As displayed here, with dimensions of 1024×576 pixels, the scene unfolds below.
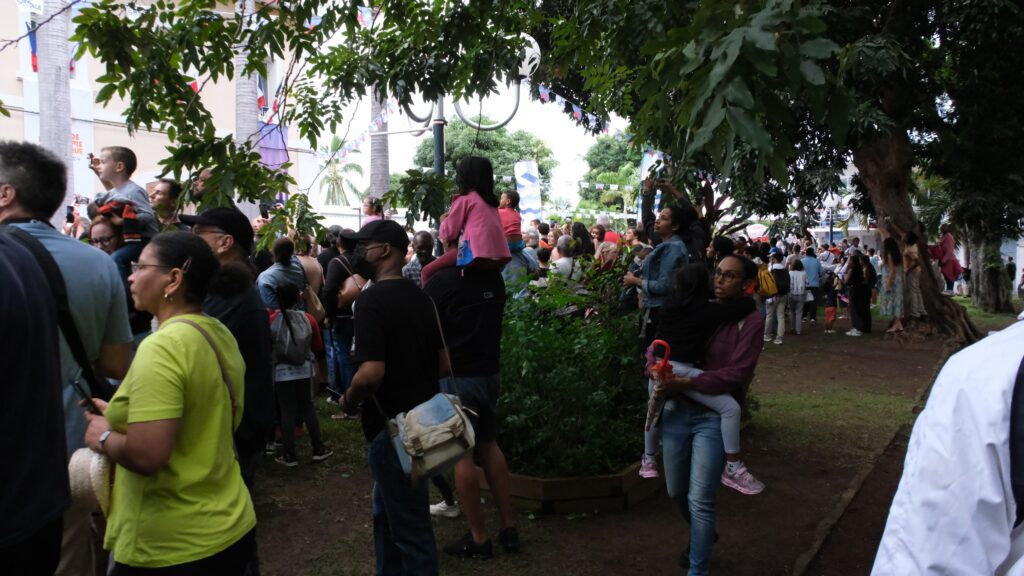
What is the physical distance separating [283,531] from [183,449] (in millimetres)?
2954

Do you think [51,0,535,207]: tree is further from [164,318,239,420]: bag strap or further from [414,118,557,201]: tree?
[414,118,557,201]: tree

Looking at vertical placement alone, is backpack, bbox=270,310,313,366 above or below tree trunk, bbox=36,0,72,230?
below

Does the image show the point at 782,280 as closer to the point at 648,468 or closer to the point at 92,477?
the point at 648,468

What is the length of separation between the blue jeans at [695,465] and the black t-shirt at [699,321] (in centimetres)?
28

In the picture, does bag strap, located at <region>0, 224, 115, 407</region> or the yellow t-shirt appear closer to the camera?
the yellow t-shirt

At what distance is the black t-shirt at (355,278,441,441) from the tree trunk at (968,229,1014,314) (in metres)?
22.4

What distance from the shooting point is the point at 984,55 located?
462 inches

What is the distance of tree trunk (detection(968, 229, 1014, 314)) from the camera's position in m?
22.0

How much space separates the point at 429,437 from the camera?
3.34 m

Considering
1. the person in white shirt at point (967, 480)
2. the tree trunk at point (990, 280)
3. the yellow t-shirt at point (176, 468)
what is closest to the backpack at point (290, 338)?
the yellow t-shirt at point (176, 468)

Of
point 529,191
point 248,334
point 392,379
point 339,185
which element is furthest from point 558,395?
point 339,185

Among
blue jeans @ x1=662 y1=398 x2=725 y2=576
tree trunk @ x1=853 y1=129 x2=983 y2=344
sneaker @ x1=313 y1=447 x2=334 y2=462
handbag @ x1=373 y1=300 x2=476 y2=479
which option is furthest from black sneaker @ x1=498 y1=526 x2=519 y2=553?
tree trunk @ x1=853 y1=129 x2=983 y2=344

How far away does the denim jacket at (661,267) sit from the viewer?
6.22m

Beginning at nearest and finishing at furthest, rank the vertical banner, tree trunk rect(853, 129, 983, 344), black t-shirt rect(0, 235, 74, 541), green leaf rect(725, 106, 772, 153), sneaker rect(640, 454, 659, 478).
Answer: black t-shirt rect(0, 235, 74, 541) < green leaf rect(725, 106, 772, 153) < sneaker rect(640, 454, 659, 478) < tree trunk rect(853, 129, 983, 344) < the vertical banner
